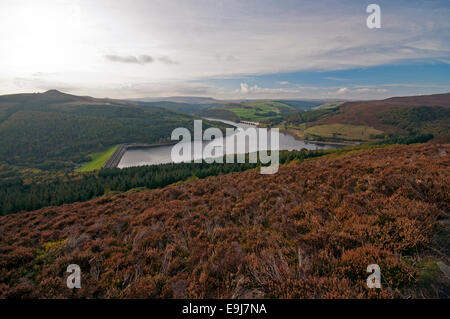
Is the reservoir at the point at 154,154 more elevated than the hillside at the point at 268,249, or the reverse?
the hillside at the point at 268,249

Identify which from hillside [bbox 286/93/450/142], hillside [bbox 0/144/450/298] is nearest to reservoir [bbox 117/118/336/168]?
hillside [bbox 286/93/450/142]

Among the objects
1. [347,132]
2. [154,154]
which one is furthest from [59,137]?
[347,132]

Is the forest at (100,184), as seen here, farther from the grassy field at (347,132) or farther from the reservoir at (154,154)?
the grassy field at (347,132)

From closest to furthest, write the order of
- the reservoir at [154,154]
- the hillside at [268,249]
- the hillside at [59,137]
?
1. the hillside at [268,249]
2. the reservoir at [154,154]
3. the hillside at [59,137]

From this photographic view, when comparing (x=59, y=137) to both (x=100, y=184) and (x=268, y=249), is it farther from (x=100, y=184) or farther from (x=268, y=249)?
(x=268, y=249)

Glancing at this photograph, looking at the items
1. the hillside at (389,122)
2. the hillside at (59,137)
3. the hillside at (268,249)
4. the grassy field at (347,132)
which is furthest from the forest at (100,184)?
the hillside at (389,122)
